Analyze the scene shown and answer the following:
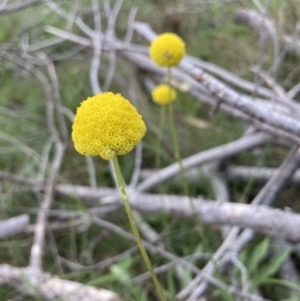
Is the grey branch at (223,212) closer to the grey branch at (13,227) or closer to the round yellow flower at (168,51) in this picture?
the grey branch at (13,227)

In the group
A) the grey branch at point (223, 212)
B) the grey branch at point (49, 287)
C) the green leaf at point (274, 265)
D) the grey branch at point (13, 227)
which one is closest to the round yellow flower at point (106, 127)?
the grey branch at point (49, 287)

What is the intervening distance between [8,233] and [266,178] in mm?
877

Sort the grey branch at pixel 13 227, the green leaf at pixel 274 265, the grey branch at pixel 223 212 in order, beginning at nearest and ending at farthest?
1. the grey branch at pixel 223 212
2. the green leaf at pixel 274 265
3. the grey branch at pixel 13 227

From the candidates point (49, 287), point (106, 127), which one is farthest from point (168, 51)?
point (49, 287)

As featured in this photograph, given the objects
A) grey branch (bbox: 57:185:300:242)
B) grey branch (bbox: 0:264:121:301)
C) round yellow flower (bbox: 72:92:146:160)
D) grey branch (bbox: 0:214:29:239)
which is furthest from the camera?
grey branch (bbox: 0:214:29:239)

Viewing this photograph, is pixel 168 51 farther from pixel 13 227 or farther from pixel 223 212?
pixel 13 227

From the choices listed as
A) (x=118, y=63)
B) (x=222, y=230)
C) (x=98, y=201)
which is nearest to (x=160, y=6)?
(x=118, y=63)

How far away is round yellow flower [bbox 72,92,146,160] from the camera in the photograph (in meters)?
0.55

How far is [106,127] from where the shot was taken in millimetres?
551

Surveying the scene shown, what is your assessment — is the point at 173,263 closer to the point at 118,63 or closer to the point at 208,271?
the point at 208,271

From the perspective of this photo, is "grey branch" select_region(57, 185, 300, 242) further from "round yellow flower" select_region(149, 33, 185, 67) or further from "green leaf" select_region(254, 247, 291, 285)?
"round yellow flower" select_region(149, 33, 185, 67)

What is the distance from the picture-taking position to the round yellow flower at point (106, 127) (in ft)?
1.81

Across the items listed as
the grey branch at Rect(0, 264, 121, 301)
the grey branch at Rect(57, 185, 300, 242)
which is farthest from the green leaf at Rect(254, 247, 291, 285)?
the grey branch at Rect(0, 264, 121, 301)

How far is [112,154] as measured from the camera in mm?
559
